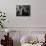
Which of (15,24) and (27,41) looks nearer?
(27,41)

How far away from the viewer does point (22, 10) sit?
11.1ft

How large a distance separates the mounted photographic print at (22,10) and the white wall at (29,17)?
Result: 77 millimetres

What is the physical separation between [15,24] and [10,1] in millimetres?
599

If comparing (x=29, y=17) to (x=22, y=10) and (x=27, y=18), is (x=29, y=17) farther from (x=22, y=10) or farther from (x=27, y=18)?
(x=22, y=10)

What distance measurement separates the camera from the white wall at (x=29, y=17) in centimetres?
337

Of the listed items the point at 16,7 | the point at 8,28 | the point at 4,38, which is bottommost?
the point at 4,38

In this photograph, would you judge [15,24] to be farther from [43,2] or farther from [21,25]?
[43,2]

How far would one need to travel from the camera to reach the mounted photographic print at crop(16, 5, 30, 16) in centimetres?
337

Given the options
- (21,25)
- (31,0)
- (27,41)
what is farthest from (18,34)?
(31,0)

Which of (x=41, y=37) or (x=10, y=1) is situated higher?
(x=10, y=1)

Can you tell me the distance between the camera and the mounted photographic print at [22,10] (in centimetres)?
337

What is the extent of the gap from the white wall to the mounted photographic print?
0.25ft

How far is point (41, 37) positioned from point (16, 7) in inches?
38.9

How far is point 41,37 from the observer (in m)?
3.35
